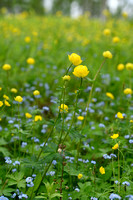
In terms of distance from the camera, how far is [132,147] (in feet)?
6.27

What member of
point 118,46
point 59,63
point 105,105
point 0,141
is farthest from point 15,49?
point 0,141

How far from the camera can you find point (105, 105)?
2.70 meters

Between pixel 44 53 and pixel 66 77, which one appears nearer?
pixel 66 77

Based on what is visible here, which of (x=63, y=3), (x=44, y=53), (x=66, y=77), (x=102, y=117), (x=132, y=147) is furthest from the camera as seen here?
(x=63, y=3)

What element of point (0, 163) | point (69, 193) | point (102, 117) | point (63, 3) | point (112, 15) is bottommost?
point (69, 193)

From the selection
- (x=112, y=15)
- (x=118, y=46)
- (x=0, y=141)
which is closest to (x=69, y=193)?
(x=0, y=141)

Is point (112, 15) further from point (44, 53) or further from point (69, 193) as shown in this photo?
point (69, 193)

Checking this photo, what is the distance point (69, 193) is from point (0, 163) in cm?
58

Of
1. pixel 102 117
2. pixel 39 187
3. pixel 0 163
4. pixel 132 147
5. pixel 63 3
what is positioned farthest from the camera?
pixel 63 3

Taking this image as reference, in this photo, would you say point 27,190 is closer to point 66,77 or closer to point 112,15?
point 66,77

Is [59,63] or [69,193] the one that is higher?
→ [59,63]

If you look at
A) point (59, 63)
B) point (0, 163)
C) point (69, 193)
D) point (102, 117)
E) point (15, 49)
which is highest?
point (15, 49)

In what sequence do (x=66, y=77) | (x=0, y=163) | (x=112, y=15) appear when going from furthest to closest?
1. (x=112, y=15)
2. (x=0, y=163)
3. (x=66, y=77)

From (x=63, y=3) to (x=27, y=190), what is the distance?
1345 inches
